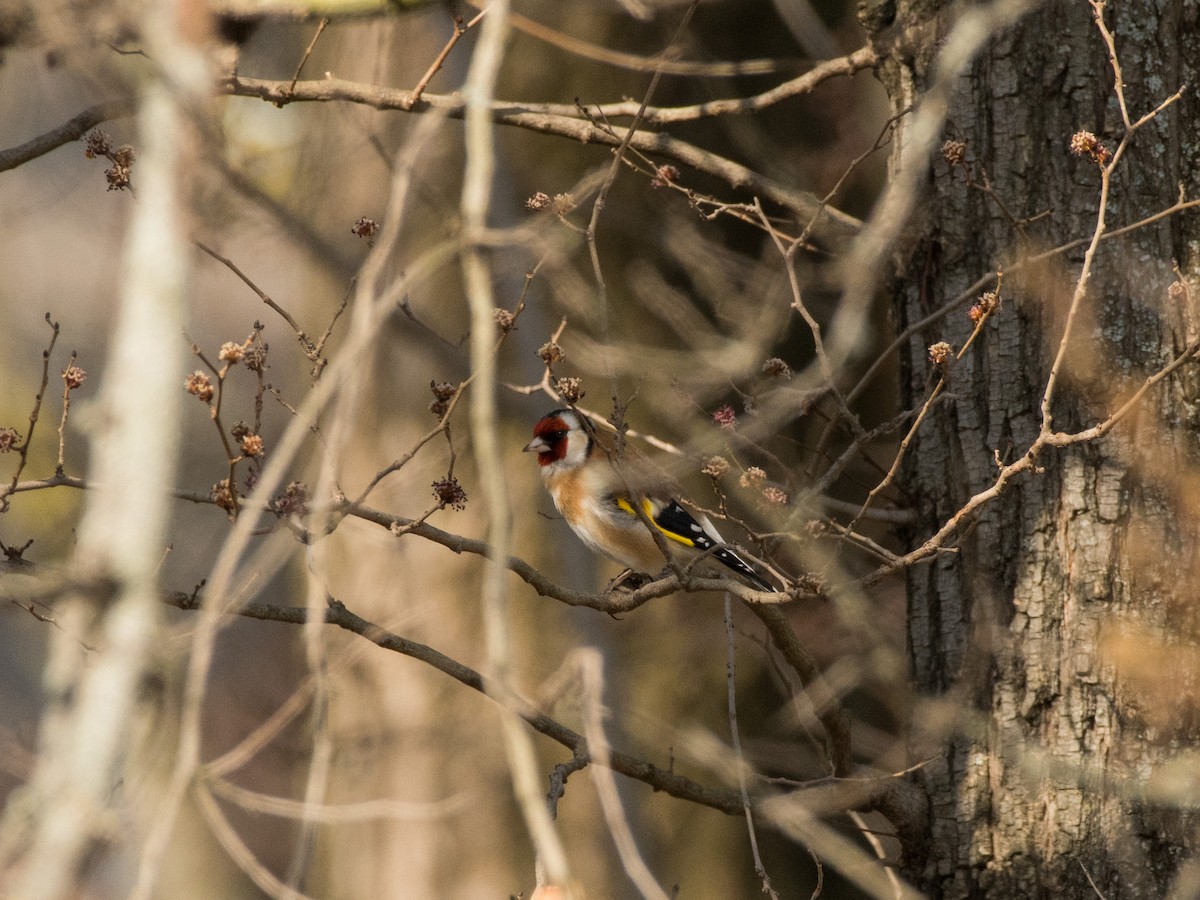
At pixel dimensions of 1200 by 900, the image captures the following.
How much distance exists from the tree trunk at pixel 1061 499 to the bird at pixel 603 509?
1.53 m

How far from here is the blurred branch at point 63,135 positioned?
3.76 metres

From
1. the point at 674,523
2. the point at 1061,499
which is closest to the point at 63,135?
the point at 674,523

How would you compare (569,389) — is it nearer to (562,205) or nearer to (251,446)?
(562,205)

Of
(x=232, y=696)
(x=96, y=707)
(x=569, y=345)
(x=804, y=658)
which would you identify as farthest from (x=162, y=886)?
(x=96, y=707)

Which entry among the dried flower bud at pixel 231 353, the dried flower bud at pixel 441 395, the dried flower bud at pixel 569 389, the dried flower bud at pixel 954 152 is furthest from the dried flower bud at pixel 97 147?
the dried flower bud at pixel 954 152

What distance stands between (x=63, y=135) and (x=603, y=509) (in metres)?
2.61

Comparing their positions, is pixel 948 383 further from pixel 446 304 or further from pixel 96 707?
pixel 446 304

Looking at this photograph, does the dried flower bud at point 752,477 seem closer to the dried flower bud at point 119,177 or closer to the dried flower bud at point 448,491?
the dried flower bud at point 448,491

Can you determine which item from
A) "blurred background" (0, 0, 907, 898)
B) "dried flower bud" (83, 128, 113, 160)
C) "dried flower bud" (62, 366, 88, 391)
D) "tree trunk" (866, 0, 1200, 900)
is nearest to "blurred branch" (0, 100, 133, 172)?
"dried flower bud" (83, 128, 113, 160)

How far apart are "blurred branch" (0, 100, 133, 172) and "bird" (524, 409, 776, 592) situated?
2.11 m

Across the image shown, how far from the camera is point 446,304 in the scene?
7938 millimetres

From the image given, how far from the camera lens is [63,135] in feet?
12.7

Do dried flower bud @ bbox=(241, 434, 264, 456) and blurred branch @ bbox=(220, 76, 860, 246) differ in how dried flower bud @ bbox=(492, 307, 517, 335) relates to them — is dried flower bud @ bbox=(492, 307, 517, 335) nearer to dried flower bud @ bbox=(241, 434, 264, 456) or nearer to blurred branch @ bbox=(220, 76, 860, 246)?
dried flower bud @ bbox=(241, 434, 264, 456)

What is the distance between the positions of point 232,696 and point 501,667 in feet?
36.9
